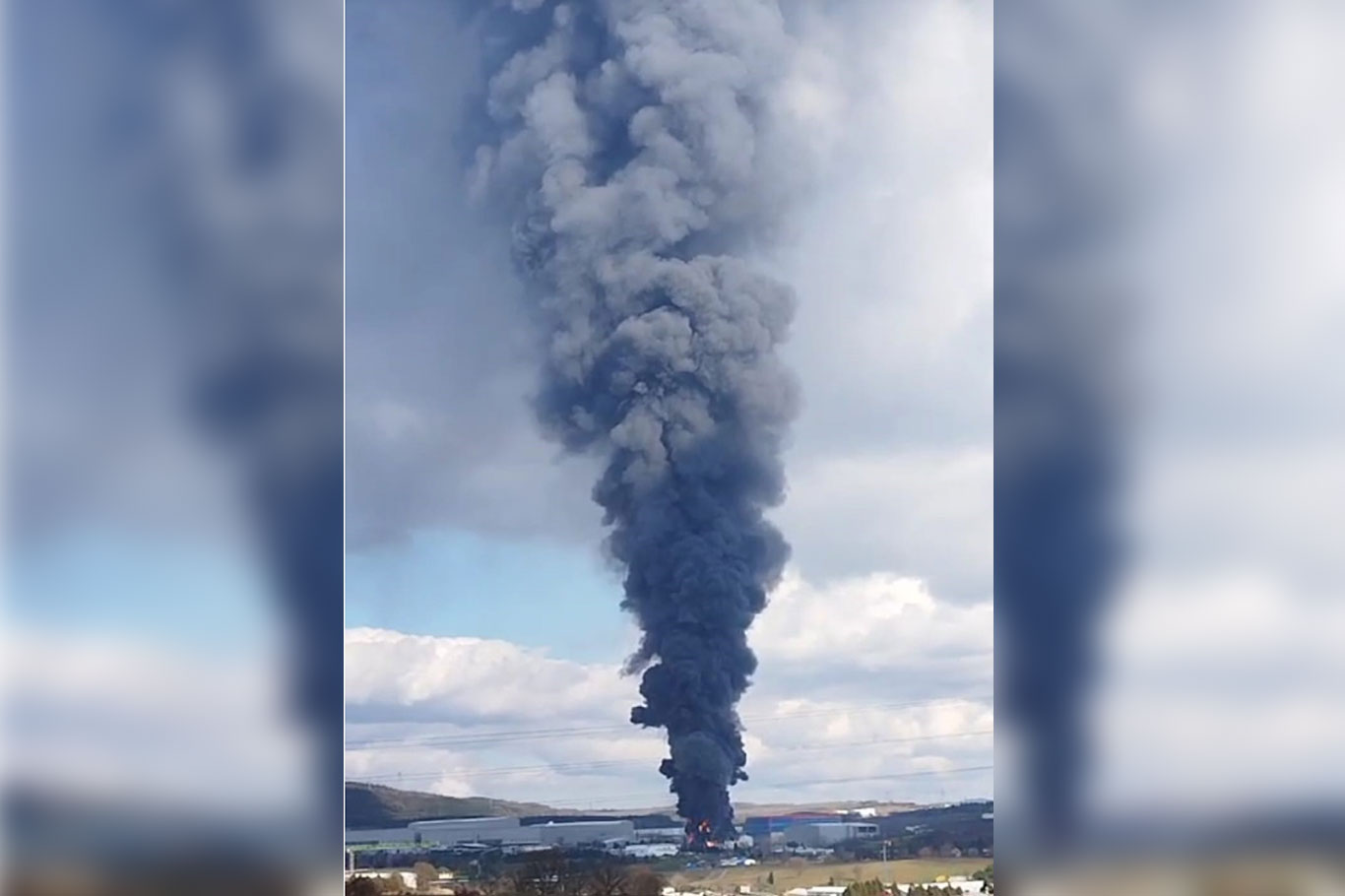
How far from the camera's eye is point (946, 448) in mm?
4727

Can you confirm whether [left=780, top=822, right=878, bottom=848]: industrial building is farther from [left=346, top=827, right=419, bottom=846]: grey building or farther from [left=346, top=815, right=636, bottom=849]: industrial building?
[left=346, top=827, right=419, bottom=846]: grey building

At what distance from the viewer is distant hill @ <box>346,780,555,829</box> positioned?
4.80 metres

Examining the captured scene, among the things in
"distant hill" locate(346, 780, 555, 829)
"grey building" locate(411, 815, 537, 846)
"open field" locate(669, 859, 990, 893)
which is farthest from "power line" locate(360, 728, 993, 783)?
"open field" locate(669, 859, 990, 893)

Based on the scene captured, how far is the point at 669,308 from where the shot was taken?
476 cm

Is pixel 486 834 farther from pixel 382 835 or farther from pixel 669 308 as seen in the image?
pixel 669 308

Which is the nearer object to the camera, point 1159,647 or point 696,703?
point 1159,647

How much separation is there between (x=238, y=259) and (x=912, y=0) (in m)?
3.08

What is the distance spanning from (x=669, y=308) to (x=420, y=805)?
1823mm

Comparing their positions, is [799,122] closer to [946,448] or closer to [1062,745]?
[946,448]

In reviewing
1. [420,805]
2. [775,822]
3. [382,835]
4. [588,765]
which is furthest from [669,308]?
[382,835]

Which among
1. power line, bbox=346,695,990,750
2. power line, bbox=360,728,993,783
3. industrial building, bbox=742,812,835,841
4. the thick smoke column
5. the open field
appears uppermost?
the thick smoke column

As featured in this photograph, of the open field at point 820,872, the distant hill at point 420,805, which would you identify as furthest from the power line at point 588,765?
the open field at point 820,872

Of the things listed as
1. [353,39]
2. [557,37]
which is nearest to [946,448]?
[557,37]

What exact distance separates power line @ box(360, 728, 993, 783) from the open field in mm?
397
